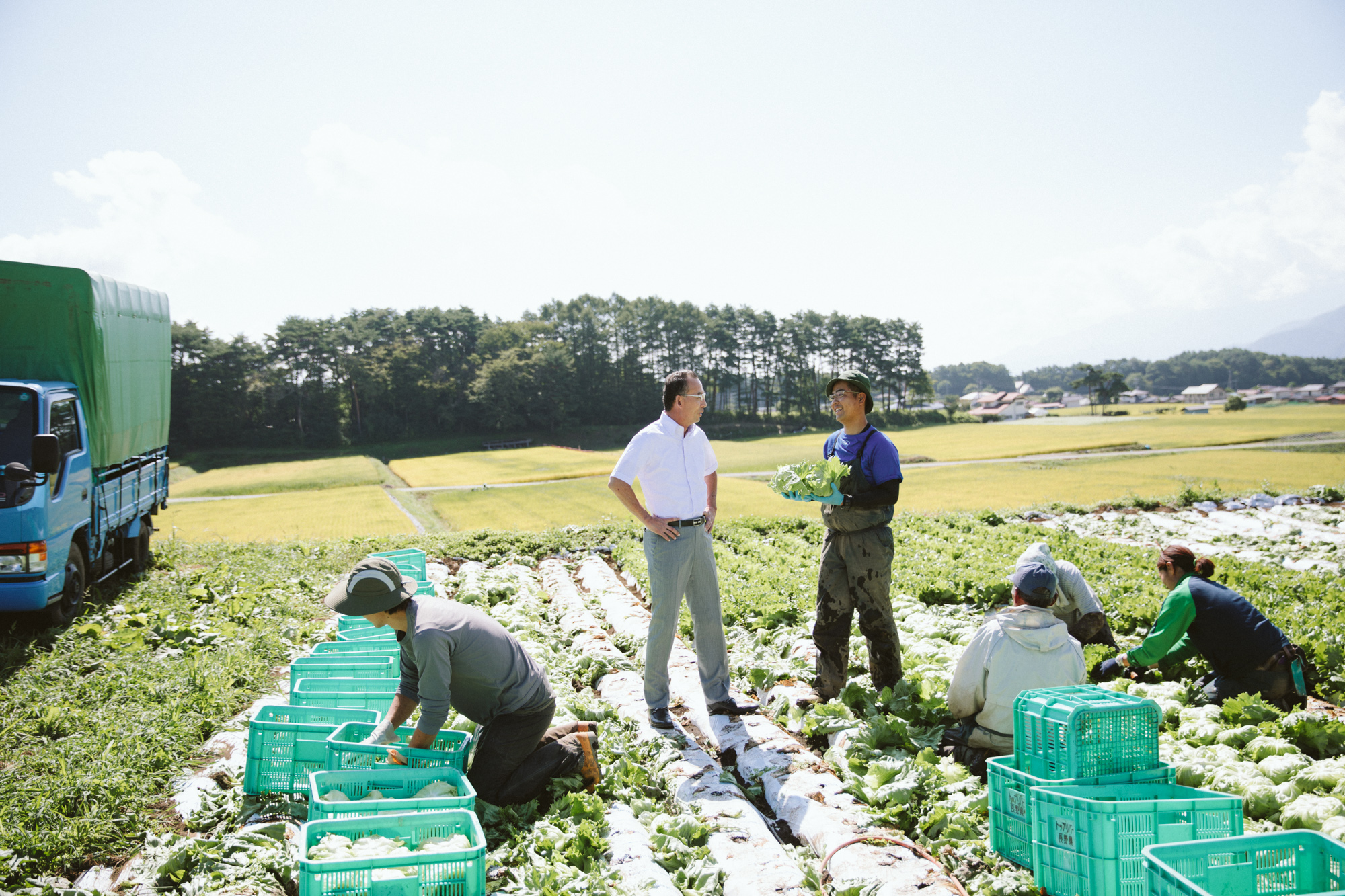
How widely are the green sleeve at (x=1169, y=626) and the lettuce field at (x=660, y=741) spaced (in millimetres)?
387

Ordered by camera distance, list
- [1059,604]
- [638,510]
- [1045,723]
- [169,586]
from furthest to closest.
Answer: [169,586] < [1059,604] < [638,510] < [1045,723]

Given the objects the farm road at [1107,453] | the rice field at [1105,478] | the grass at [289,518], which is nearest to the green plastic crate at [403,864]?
the grass at [289,518]

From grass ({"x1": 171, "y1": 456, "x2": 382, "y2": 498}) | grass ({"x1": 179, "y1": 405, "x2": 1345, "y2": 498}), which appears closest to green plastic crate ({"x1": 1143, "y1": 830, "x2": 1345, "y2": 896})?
grass ({"x1": 179, "y1": 405, "x2": 1345, "y2": 498})

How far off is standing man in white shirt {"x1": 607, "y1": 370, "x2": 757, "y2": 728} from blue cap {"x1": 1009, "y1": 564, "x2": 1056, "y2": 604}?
2.22 m

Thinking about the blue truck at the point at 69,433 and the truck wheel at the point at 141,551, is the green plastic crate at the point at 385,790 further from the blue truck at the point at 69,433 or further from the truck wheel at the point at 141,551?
the truck wheel at the point at 141,551

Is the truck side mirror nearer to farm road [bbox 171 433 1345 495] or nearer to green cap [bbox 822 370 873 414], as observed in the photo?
green cap [bbox 822 370 873 414]

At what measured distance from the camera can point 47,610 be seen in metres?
8.47

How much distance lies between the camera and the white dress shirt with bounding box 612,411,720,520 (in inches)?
232

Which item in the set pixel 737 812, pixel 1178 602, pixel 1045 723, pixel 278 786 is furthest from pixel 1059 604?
pixel 278 786

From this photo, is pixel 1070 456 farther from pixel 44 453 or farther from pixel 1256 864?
pixel 44 453

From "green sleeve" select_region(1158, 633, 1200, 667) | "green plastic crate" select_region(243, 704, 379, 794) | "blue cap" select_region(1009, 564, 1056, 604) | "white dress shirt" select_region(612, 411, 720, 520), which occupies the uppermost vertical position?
"white dress shirt" select_region(612, 411, 720, 520)

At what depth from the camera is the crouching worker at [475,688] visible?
4.20 meters

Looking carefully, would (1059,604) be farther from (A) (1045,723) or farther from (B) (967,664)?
(A) (1045,723)

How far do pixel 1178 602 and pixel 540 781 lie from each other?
507 centimetres
